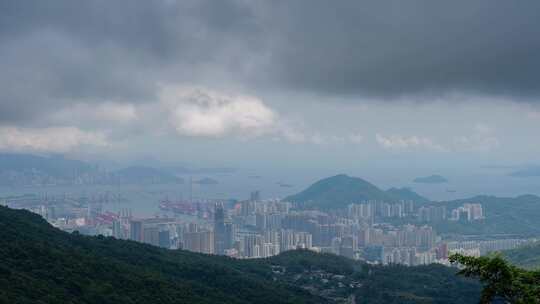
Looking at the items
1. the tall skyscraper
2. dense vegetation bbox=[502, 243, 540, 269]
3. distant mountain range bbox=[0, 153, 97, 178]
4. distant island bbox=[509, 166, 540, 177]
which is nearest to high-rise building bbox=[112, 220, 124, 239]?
the tall skyscraper

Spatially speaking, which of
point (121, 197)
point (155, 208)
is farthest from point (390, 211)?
point (121, 197)

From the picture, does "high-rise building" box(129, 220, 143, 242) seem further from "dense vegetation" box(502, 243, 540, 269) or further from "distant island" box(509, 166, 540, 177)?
"distant island" box(509, 166, 540, 177)

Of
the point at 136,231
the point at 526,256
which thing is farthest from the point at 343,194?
the point at 526,256

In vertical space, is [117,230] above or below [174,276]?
below

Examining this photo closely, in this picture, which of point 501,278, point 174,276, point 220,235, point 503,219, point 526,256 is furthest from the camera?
point 503,219

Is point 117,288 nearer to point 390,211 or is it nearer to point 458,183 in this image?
point 390,211

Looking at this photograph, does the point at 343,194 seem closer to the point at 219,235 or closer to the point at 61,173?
the point at 219,235
